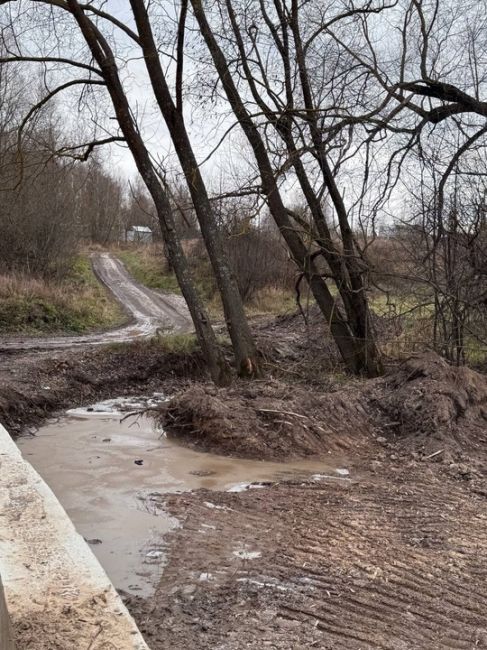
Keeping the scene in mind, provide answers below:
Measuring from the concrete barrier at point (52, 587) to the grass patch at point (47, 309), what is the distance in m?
15.2

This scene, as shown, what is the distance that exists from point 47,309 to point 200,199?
1072 cm

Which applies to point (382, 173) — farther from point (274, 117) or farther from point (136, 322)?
point (136, 322)

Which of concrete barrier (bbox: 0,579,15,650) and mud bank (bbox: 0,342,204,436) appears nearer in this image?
concrete barrier (bbox: 0,579,15,650)

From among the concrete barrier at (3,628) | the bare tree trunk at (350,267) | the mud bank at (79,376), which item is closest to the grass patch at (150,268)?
the mud bank at (79,376)

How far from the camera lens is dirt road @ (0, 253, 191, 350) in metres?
16.7

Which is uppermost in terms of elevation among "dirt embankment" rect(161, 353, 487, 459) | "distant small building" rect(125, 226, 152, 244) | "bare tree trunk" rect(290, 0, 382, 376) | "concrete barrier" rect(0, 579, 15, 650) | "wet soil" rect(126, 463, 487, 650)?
"distant small building" rect(125, 226, 152, 244)

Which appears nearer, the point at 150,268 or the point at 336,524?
the point at 336,524

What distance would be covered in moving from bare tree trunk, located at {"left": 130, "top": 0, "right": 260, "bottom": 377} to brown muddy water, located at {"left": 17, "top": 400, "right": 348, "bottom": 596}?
96.6 inches

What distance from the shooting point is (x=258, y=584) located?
4.56 metres

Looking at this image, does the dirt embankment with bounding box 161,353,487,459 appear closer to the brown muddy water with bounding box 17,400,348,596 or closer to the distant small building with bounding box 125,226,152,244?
the brown muddy water with bounding box 17,400,348,596

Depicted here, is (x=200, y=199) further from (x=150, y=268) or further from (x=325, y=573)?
(x=150, y=268)

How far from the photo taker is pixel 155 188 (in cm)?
→ 1122

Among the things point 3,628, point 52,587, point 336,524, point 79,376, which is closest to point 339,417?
point 336,524

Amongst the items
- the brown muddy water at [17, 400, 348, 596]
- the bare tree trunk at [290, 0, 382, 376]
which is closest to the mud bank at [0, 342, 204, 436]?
the brown muddy water at [17, 400, 348, 596]
